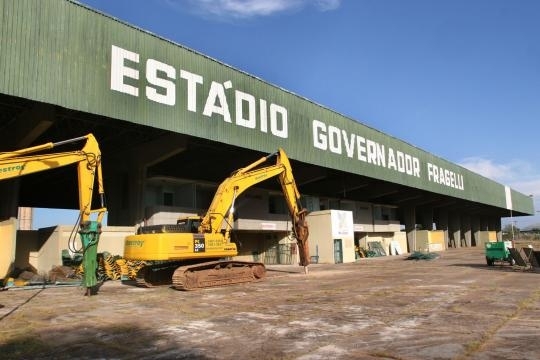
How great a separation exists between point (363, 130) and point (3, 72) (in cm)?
2977

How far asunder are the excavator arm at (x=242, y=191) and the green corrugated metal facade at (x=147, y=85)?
3612 mm

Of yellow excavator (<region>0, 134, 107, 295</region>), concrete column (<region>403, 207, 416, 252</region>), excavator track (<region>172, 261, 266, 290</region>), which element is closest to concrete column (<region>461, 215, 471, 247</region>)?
concrete column (<region>403, 207, 416, 252</region>)

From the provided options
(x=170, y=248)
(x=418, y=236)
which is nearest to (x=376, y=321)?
(x=170, y=248)

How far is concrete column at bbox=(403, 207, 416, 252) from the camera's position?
65.0 metres

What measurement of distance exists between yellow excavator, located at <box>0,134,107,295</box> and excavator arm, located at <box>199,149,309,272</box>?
542 centimetres

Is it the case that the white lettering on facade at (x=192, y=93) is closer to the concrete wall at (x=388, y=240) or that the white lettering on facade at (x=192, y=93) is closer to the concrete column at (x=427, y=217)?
the concrete wall at (x=388, y=240)

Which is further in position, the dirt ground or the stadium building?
the stadium building

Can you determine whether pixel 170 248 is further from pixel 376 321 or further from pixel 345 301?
pixel 376 321

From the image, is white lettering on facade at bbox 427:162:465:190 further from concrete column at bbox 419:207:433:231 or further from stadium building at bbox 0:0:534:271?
concrete column at bbox 419:207:433:231

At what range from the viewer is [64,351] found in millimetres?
8531

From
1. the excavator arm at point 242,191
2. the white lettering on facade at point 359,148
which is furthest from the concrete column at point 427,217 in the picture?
the excavator arm at point 242,191

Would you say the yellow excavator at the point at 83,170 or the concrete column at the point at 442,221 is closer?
the yellow excavator at the point at 83,170

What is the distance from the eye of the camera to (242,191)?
23.1 m

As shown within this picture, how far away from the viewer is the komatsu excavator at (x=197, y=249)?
19.1 m
